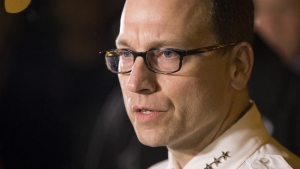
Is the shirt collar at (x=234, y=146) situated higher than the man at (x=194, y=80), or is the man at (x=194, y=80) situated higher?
the man at (x=194, y=80)

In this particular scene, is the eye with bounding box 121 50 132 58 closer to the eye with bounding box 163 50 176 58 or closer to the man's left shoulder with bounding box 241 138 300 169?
the eye with bounding box 163 50 176 58

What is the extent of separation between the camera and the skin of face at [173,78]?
121 cm

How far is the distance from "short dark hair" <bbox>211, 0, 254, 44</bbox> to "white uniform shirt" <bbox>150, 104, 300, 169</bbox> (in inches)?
8.2

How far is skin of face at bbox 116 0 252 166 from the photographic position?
→ 1214 millimetres

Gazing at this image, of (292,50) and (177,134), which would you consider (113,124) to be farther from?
(292,50)

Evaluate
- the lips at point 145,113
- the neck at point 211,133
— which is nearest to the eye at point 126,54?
the lips at point 145,113

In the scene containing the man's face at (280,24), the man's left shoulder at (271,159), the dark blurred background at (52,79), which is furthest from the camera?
the man's face at (280,24)

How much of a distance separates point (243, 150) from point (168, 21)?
38 cm

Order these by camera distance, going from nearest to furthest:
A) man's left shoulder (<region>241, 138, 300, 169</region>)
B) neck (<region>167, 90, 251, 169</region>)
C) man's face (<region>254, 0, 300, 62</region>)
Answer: man's left shoulder (<region>241, 138, 300, 169</region>), neck (<region>167, 90, 251, 169</region>), man's face (<region>254, 0, 300, 62</region>)

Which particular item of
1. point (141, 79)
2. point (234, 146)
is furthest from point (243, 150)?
point (141, 79)

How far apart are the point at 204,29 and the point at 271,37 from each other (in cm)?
56

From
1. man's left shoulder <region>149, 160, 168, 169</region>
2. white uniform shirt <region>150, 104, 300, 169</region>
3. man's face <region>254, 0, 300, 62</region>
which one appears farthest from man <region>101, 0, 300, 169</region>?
man's face <region>254, 0, 300, 62</region>

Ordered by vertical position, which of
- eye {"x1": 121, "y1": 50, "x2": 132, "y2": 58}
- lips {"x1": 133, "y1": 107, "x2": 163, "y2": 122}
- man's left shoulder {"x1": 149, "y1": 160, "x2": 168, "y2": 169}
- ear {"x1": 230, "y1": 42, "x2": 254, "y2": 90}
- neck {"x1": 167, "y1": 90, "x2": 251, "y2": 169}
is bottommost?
man's left shoulder {"x1": 149, "y1": 160, "x2": 168, "y2": 169}

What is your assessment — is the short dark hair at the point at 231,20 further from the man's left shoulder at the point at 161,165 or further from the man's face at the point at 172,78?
the man's left shoulder at the point at 161,165
